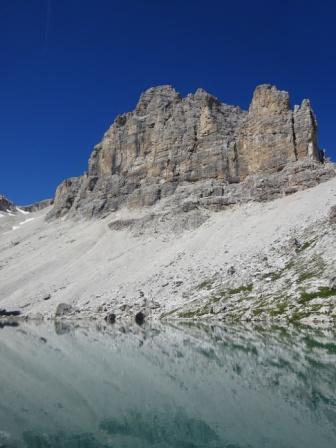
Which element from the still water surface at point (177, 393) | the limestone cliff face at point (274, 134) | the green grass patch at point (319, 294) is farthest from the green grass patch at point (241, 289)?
the limestone cliff face at point (274, 134)

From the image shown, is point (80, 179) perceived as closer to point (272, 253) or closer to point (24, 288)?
point (24, 288)

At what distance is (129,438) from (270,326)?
36437 mm

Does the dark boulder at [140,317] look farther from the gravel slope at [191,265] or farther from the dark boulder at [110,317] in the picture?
the dark boulder at [110,317]

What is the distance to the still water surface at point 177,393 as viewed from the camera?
56.9ft

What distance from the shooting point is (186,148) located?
147125 mm

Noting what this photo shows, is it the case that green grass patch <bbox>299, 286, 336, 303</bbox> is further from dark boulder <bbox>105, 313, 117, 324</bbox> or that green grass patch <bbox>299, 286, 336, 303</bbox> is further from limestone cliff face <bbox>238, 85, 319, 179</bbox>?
limestone cliff face <bbox>238, 85, 319, 179</bbox>

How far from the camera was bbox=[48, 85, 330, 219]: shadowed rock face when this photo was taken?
128m

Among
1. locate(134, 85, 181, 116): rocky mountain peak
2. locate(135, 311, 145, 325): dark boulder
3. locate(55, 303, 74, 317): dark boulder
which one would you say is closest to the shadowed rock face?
locate(134, 85, 181, 116): rocky mountain peak

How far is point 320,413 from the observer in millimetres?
19328

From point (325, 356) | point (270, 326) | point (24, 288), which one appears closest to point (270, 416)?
point (325, 356)

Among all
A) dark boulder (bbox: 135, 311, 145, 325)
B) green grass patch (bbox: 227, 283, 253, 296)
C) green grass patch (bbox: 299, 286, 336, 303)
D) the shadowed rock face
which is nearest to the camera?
green grass patch (bbox: 299, 286, 336, 303)

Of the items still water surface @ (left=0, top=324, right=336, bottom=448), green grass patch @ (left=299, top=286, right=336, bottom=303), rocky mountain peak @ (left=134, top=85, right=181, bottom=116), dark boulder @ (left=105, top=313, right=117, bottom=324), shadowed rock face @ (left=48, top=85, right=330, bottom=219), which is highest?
rocky mountain peak @ (left=134, top=85, right=181, bottom=116)

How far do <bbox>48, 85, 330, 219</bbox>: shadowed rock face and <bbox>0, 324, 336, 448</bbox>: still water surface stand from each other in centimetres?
8892

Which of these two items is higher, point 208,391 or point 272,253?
point 272,253
